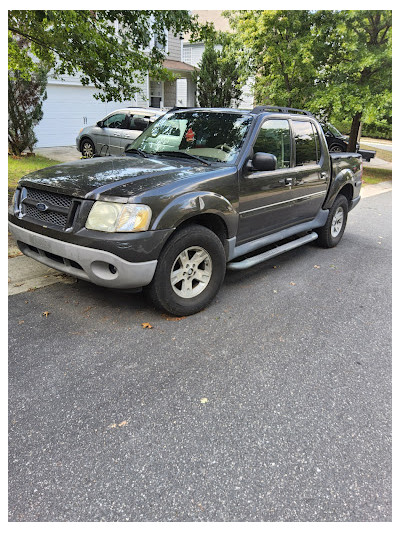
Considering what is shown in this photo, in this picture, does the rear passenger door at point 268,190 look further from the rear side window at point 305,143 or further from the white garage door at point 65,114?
the white garage door at point 65,114

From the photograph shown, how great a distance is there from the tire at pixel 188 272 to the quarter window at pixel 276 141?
123 cm

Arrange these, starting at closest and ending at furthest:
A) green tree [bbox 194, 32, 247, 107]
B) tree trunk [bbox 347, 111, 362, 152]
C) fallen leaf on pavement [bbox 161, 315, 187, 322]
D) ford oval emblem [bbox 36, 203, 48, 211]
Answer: ford oval emblem [bbox 36, 203, 48, 211]
fallen leaf on pavement [bbox 161, 315, 187, 322]
tree trunk [bbox 347, 111, 362, 152]
green tree [bbox 194, 32, 247, 107]

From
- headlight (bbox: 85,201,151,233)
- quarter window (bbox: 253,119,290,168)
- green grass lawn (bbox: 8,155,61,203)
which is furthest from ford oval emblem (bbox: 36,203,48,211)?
green grass lawn (bbox: 8,155,61,203)

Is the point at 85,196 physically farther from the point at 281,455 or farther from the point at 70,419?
the point at 281,455

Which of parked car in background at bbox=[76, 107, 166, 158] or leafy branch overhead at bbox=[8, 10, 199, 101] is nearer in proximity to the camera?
leafy branch overhead at bbox=[8, 10, 199, 101]

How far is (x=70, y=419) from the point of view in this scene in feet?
7.74

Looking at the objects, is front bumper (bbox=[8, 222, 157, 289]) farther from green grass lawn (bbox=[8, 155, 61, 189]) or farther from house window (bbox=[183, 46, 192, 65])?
house window (bbox=[183, 46, 192, 65])

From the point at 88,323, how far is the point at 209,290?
1160mm

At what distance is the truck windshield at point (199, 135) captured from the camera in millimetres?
4095

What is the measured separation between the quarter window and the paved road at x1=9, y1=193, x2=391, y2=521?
1.63 meters

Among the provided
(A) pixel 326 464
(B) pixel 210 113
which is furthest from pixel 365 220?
(A) pixel 326 464

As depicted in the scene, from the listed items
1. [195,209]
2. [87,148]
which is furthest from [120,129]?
[195,209]

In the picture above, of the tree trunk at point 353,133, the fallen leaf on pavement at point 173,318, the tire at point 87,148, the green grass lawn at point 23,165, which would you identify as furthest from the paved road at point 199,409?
the tree trunk at point 353,133

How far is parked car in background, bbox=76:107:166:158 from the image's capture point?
35.6ft
